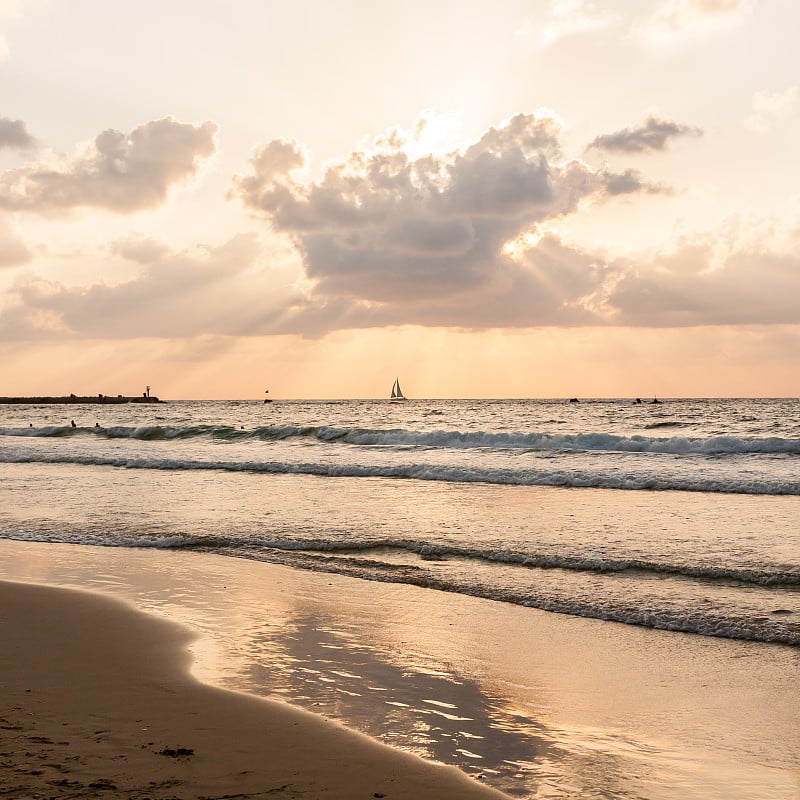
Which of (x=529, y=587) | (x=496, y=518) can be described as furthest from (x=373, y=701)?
(x=496, y=518)

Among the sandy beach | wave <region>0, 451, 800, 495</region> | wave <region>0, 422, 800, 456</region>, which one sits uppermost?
wave <region>0, 422, 800, 456</region>

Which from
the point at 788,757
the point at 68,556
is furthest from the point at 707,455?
the point at 788,757

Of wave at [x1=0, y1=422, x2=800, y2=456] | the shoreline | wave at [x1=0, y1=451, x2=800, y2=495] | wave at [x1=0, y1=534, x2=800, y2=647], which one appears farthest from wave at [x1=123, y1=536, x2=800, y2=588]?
wave at [x1=0, y1=422, x2=800, y2=456]

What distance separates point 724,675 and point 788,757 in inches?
71.3

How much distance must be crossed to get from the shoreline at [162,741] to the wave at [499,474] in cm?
1717

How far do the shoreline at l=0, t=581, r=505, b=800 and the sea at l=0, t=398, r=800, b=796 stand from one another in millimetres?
938

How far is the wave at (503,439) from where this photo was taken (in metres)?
35.4

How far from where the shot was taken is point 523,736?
19.3 feet

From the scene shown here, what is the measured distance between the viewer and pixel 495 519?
16.5 m

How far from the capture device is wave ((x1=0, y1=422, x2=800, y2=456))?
1395 inches

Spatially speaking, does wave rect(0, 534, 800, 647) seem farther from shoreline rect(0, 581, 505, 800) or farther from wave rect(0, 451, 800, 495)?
wave rect(0, 451, 800, 495)

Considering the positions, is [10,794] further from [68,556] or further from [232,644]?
[68,556]

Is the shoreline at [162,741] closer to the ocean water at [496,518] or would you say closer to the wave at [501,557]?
the ocean water at [496,518]

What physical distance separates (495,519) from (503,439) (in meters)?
26.3
